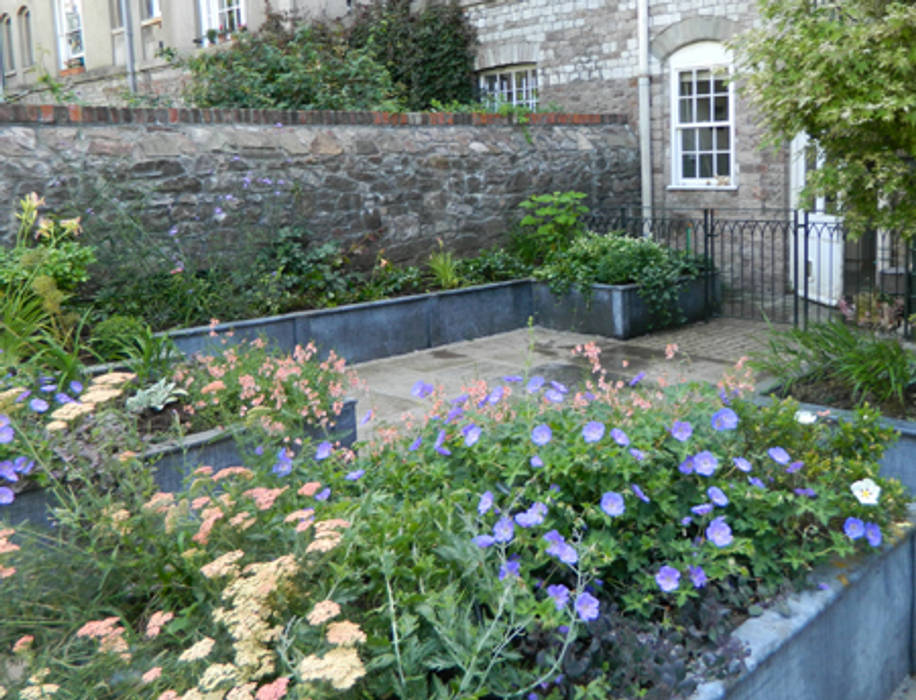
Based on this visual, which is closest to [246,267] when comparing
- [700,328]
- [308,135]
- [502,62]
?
[308,135]

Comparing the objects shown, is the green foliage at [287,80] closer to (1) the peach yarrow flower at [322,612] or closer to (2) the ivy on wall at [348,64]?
(2) the ivy on wall at [348,64]

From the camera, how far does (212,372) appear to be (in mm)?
4270

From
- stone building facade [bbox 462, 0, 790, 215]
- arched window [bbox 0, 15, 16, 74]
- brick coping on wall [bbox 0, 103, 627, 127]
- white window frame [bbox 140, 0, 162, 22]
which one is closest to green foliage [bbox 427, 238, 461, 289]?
brick coping on wall [bbox 0, 103, 627, 127]

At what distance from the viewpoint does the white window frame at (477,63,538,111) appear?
41.4 ft

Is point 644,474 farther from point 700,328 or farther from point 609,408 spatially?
point 700,328

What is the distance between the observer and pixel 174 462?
390 centimetres

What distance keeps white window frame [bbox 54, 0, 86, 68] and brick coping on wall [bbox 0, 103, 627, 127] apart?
1315 cm

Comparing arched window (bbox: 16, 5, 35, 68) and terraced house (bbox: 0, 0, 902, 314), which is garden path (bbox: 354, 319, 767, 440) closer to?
terraced house (bbox: 0, 0, 902, 314)

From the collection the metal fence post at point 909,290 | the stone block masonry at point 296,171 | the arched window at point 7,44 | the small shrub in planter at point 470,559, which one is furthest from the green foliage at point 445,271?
the arched window at point 7,44

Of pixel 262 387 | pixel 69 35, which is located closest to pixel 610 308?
pixel 262 387

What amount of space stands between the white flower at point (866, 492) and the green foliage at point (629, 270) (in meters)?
5.68

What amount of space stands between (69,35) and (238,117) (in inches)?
568

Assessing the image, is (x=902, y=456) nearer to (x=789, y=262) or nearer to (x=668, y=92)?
(x=789, y=262)

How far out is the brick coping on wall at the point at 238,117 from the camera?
6762 mm
